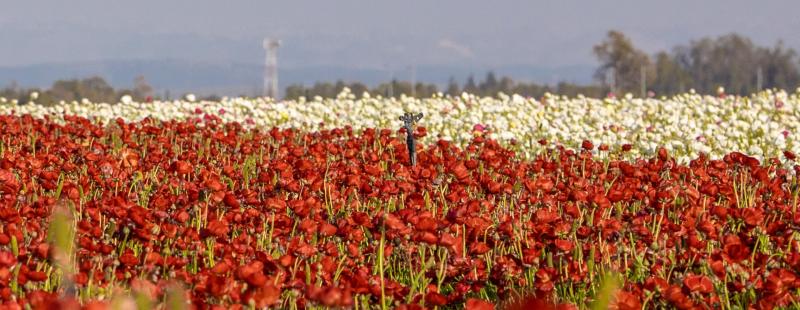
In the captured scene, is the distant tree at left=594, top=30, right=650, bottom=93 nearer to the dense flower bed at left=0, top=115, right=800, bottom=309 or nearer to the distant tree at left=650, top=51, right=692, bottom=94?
the distant tree at left=650, top=51, right=692, bottom=94

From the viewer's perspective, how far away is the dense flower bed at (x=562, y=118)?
44.0 feet

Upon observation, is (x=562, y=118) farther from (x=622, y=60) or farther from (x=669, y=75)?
(x=669, y=75)

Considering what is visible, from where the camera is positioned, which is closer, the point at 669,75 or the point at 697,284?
the point at 697,284

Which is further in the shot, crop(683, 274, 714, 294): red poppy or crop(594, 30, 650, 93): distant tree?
crop(594, 30, 650, 93): distant tree

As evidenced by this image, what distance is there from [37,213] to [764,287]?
3892mm

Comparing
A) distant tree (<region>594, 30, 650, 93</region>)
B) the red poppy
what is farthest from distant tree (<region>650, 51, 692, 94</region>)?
the red poppy

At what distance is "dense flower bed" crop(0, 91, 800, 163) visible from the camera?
13.4m

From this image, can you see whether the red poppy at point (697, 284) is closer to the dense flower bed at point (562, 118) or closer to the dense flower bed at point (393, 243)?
the dense flower bed at point (393, 243)

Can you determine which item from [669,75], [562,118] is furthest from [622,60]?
[562,118]

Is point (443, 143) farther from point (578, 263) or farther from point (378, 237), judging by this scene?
point (578, 263)

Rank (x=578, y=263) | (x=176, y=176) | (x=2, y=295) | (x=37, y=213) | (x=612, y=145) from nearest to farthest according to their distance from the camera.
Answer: (x=2, y=295) < (x=578, y=263) < (x=37, y=213) < (x=176, y=176) < (x=612, y=145)

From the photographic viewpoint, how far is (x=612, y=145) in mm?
13023

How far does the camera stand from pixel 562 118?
56.9 ft

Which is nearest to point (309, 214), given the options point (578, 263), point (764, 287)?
point (578, 263)
